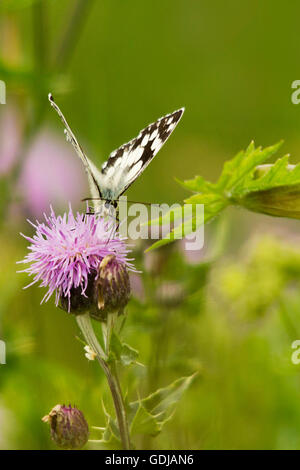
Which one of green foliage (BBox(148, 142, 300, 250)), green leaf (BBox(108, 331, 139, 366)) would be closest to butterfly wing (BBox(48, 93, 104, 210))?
green foliage (BBox(148, 142, 300, 250))

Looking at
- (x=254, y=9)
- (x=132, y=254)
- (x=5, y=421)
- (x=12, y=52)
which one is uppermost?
(x=254, y=9)

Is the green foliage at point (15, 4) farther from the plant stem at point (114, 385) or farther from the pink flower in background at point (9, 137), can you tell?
the plant stem at point (114, 385)

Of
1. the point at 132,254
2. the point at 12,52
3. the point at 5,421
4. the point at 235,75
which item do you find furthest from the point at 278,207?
the point at 235,75

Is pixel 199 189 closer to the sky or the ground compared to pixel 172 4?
closer to the ground

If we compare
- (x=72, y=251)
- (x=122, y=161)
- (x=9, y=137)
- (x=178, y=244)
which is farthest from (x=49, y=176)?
(x=72, y=251)
